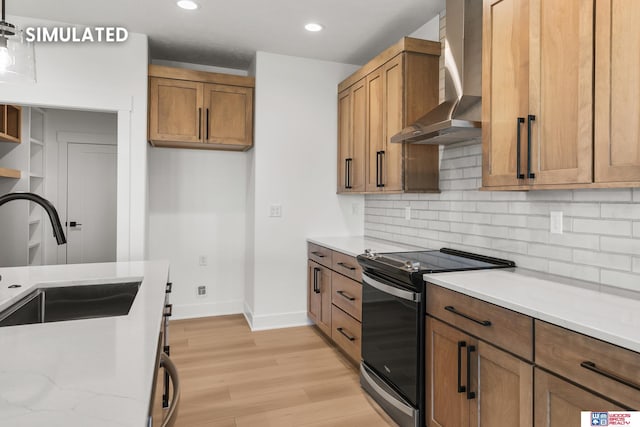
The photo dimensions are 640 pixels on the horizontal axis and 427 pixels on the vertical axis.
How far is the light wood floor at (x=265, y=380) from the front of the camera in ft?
7.62

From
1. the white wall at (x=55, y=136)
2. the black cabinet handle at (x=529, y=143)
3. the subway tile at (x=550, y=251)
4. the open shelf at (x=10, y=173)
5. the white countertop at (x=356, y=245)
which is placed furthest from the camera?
the white wall at (x=55, y=136)

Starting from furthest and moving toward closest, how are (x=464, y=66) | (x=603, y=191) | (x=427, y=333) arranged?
(x=464, y=66) → (x=427, y=333) → (x=603, y=191)

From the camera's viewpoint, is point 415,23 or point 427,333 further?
point 415,23

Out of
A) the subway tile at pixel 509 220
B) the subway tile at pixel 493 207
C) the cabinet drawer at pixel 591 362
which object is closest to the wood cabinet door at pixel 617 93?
the cabinet drawer at pixel 591 362

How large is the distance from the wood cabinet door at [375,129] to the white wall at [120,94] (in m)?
1.98

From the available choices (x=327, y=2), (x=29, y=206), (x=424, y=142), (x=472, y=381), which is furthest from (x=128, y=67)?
(x=472, y=381)

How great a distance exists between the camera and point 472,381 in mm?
1717

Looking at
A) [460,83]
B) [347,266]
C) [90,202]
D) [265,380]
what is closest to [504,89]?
[460,83]

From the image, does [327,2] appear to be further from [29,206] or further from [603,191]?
[29,206]

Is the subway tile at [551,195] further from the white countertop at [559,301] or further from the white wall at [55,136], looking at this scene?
the white wall at [55,136]

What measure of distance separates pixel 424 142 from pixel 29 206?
175 inches

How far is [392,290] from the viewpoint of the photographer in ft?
7.35

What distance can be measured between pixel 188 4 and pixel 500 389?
3.10 m

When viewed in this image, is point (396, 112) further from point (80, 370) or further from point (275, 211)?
point (80, 370)
